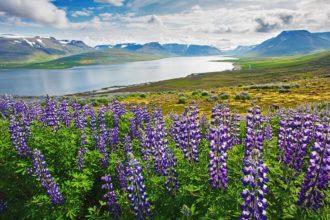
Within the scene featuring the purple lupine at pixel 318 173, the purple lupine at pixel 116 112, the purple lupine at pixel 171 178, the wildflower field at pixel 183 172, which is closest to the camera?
the purple lupine at pixel 318 173

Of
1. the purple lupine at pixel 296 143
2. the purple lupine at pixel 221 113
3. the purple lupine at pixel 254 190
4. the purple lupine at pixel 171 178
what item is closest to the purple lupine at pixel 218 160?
the purple lupine at pixel 171 178

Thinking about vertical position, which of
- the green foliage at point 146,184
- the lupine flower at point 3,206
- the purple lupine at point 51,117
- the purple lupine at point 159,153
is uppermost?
the purple lupine at point 51,117

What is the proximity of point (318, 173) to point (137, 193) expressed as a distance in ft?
12.7

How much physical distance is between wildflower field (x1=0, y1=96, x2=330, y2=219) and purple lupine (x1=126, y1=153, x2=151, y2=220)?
23mm

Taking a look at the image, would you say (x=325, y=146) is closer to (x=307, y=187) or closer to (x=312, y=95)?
(x=307, y=187)

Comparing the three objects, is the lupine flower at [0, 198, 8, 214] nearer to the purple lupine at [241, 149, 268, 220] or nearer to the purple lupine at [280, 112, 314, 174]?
the purple lupine at [241, 149, 268, 220]

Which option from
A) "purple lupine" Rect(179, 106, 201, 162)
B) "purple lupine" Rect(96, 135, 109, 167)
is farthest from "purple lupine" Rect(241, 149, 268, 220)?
"purple lupine" Rect(96, 135, 109, 167)

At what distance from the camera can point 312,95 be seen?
36781 mm

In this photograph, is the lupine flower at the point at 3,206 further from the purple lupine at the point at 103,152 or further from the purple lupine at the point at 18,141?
the purple lupine at the point at 103,152

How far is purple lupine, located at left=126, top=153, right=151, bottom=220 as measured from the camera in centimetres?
663

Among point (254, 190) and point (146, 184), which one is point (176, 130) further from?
point (254, 190)

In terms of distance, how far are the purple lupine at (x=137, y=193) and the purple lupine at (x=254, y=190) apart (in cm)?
253

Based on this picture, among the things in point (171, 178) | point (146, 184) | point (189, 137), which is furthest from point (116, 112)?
point (171, 178)

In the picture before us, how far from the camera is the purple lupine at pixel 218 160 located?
651 cm
